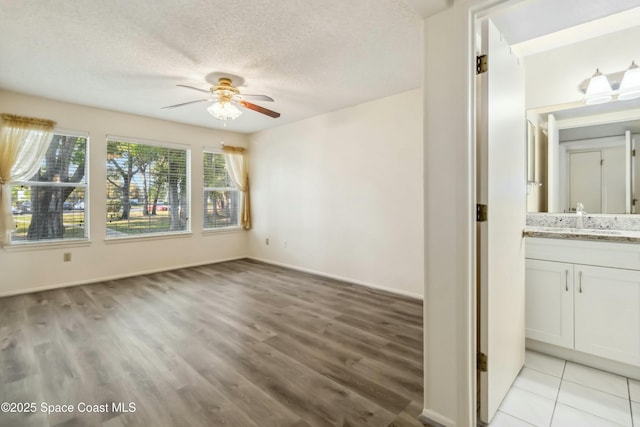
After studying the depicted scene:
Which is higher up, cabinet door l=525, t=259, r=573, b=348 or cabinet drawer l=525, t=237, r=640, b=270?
cabinet drawer l=525, t=237, r=640, b=270

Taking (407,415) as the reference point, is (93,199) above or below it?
above

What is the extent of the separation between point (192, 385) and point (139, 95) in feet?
11.5

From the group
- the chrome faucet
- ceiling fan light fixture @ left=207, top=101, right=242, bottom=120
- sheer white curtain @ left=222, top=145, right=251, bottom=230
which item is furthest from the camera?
sheer white curtain @ left=222, top=145, right=251, bottom=230

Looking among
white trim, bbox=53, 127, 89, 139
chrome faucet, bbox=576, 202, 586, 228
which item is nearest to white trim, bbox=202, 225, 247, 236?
white trim, bbox=53, 127, 89, 139

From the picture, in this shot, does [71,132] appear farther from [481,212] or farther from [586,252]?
[586,252]

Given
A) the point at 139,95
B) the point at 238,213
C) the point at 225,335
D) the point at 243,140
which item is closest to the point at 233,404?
the point at 225,335

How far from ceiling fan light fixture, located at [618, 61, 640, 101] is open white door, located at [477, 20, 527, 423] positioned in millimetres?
978

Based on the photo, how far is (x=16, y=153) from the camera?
3.62 m

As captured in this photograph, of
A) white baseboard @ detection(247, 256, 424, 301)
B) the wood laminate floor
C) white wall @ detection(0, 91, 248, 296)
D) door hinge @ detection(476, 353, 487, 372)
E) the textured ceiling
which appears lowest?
the wood laminate floor

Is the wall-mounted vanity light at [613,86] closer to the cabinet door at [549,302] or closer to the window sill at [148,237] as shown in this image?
the cabinet door at [549,302]

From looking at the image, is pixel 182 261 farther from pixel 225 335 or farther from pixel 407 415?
pixel 407 415

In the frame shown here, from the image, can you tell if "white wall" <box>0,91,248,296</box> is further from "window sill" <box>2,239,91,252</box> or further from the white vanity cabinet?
the white vanity cabinet

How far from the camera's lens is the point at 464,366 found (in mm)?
1416

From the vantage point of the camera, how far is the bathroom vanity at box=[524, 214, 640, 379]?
1871 millimetres
